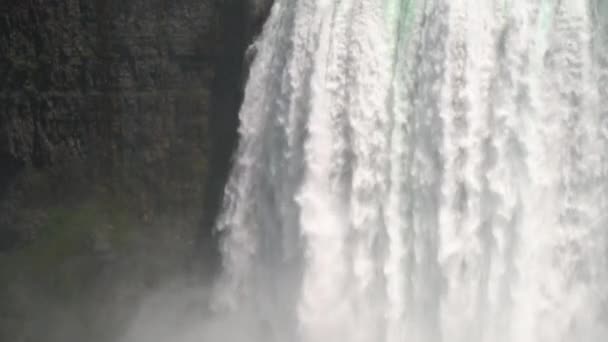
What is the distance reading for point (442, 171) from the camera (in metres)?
8.45

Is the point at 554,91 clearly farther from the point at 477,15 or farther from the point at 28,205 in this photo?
the point at 28,205

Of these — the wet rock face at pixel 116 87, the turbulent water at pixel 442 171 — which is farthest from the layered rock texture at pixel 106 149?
the turbulent water at pixel 442 171

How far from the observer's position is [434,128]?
8484 millimetres

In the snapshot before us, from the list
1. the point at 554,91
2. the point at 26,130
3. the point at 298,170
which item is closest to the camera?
the point at 554,91

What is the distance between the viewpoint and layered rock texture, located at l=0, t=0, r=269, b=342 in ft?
33.1

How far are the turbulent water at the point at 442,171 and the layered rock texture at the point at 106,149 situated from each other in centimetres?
114

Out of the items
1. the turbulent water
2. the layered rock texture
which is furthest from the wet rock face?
the turbulent water

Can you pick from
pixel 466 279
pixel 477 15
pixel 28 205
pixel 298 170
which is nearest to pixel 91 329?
pixel 28 205

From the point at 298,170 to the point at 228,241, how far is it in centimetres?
121

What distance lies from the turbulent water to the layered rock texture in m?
1.14

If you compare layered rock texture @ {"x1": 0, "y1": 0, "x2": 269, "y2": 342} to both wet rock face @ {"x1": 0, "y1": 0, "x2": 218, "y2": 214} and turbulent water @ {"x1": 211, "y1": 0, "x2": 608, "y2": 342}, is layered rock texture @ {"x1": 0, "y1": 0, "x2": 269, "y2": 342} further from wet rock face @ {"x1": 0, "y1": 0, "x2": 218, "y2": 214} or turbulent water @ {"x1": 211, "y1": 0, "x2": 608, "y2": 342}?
turbulent water @ {"x1": 211, "y1": 0, "x2": 608, "y2": 342}

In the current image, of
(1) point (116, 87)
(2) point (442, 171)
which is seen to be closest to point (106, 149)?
(1) point (116, 87)

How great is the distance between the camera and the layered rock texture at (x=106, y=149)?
1009 centimetres

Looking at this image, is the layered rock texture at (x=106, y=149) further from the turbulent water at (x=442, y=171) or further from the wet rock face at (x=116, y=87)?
the turbulent water at (x=442, y=171)
